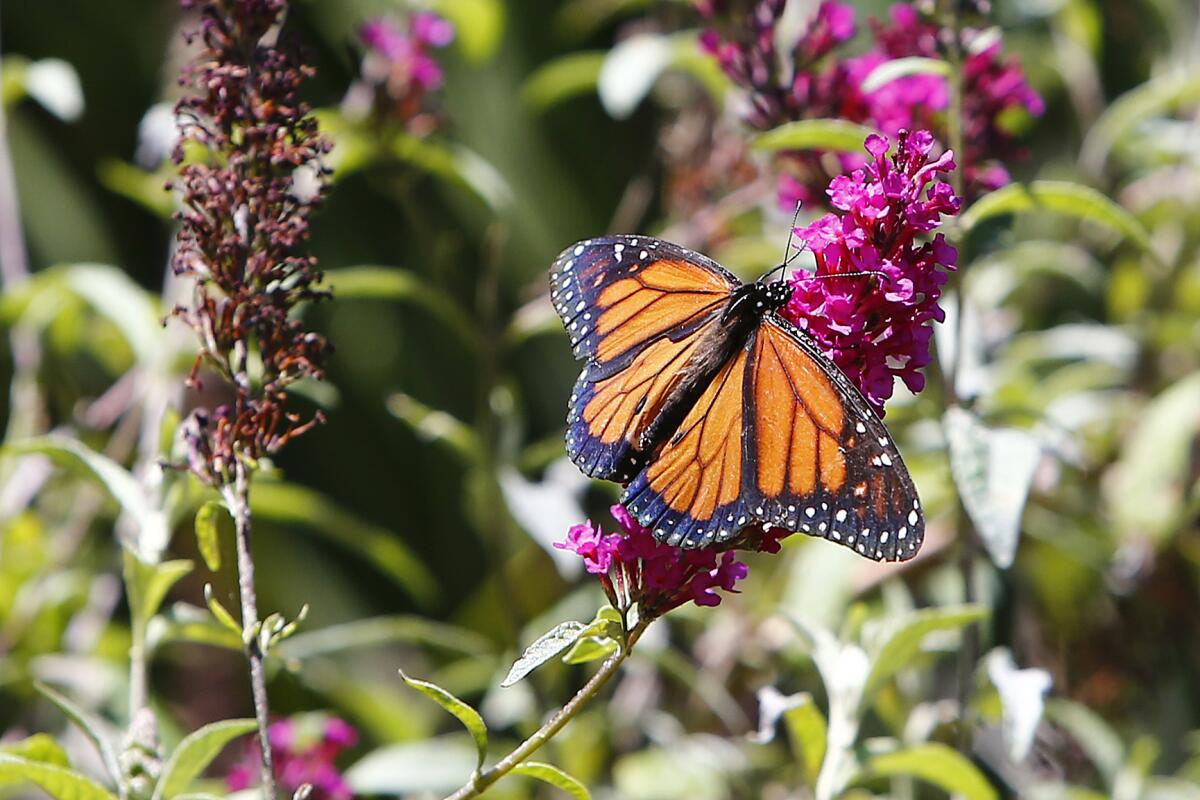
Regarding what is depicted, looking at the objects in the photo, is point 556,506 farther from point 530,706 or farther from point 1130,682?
point 1130,682

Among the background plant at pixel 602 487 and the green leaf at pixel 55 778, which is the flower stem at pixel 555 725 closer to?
the background plant at pixel 602 487

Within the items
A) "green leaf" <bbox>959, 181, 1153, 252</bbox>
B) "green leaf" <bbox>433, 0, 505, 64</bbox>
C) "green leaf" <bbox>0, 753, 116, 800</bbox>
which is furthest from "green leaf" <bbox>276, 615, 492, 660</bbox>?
"green leaf" <bbox>433, 0, 505, 64</bbox>

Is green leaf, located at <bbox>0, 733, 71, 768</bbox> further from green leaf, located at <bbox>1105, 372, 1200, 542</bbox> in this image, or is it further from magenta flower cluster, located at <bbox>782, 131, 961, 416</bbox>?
green leaf, located at <bbox>1105, 372, 1200, 542</bbox>

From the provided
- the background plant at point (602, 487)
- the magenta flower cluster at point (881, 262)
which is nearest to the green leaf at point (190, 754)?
the background plant at point (602, 487)

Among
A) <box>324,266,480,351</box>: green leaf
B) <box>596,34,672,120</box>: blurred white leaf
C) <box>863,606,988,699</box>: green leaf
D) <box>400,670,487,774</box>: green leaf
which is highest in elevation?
<box>596,34,672,120</box>: blurred white leaf

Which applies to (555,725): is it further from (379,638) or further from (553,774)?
(379,638)

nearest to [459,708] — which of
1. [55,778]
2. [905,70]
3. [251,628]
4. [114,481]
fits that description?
[251,628]
